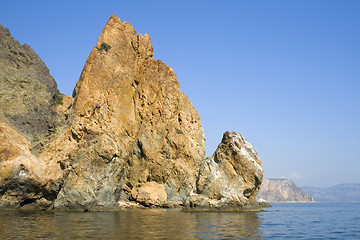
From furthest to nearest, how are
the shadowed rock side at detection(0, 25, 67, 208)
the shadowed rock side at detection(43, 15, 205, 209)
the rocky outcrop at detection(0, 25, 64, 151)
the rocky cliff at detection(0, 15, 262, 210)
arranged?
the rocky outcrop at detection(0, 25, 64, 151) → the shadowed rock side at detection(43, 15, 205, 209) → the rocky cliff at detection(0, 15, 262, 210) → the shadowed rock side at detection(0, 25, 67, 208)

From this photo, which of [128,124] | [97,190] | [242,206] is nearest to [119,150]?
[97,190]

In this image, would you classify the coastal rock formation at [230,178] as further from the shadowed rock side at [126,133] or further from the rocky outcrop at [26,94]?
the rocky outcrop at [26,94]

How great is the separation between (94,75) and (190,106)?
2143 cm

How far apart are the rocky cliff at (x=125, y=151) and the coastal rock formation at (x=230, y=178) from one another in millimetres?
151

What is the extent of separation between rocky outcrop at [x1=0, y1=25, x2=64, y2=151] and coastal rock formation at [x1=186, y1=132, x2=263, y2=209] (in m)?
24.6

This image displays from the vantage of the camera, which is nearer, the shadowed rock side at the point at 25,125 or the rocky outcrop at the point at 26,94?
the shadowed rock side at the point at 25,125

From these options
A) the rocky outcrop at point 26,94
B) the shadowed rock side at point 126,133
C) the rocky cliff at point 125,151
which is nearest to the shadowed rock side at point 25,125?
the rocky outcrop at point 26,94

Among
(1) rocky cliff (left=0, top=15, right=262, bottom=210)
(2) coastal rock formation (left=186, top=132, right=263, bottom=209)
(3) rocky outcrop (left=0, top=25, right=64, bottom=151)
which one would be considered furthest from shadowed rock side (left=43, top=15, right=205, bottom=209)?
(3) rocky outcrop (left=0, top=25, right=64, bottom=151)

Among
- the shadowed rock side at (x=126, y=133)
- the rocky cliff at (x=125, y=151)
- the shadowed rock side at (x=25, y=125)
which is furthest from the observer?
the shadowed rock side at (x=126, y=133)

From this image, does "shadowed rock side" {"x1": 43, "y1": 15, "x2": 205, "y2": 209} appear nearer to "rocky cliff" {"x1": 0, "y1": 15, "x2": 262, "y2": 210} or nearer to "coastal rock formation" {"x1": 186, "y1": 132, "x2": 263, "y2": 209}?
"rocky cliff" {"x1": 0, "y1": 15, "x2": 262, "y2": 210}

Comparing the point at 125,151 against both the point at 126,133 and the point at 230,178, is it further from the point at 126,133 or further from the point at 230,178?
the point at 230,178

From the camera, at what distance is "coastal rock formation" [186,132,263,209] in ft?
167

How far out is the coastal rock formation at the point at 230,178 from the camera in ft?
167

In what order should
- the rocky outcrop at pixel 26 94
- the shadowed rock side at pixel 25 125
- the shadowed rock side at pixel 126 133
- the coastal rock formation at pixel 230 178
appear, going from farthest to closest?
the coastal rock formation at pixel 230 178
the rocky outcrop at pixel 26 94
the shadowed rock side at pixel 126 133
the shadowed rock side at pixel 25 125
